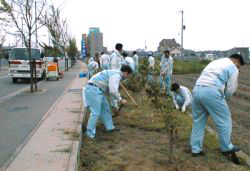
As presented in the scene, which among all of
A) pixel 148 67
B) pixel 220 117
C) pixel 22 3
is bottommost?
pixel 220 117

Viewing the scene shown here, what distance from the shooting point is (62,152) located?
217 inches

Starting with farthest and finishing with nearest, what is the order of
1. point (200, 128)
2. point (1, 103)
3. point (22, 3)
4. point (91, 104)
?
1. point (22, 3)
2. point (1, 103)
3. point (91, 104)
4. point (200, 128)

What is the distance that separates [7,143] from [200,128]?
3325 mm

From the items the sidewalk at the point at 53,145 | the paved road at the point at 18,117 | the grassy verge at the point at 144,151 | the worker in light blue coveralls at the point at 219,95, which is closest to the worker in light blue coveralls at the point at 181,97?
the grassy verge at the point at 144,151

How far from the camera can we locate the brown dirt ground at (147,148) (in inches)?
213

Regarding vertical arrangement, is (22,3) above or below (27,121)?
above

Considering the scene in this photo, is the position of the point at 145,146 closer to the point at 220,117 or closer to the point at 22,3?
the point at 220,117

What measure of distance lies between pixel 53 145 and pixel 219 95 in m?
2.81

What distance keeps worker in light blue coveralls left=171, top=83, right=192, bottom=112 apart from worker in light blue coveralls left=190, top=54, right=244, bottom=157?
335 cm

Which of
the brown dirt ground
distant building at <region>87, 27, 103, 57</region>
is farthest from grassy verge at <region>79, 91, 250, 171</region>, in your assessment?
distant building at <region>87, 27, 103, 57</region>

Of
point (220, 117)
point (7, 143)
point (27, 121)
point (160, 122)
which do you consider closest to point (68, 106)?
point (27, 121)

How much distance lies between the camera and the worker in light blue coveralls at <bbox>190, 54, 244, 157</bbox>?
5715 millimetres

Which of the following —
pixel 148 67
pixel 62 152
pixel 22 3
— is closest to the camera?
pixel 62 152

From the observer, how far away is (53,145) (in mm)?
5945
